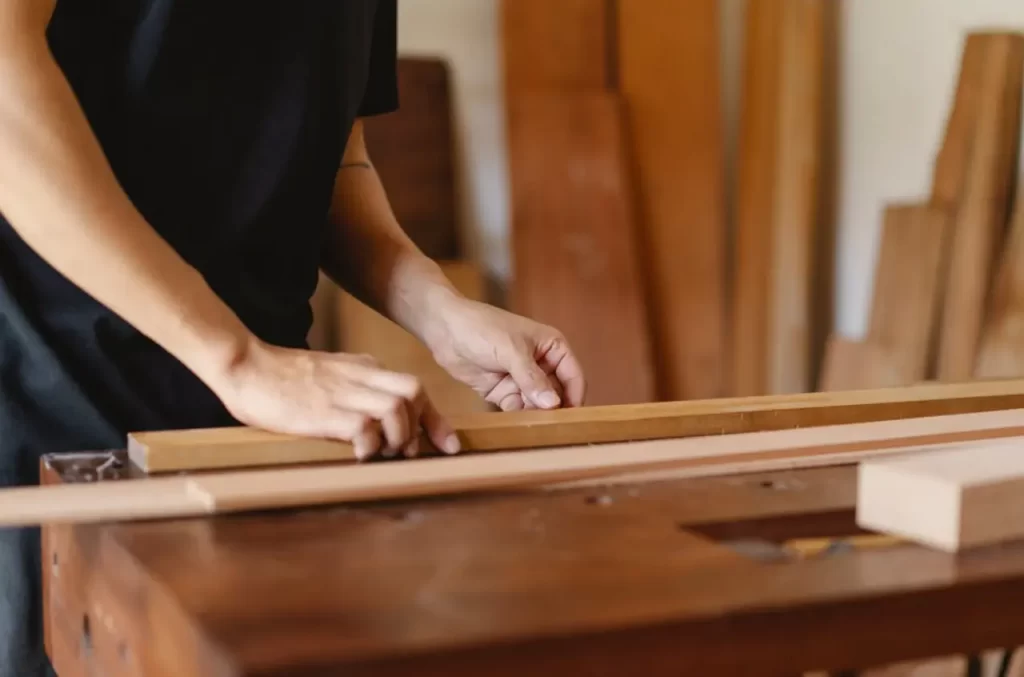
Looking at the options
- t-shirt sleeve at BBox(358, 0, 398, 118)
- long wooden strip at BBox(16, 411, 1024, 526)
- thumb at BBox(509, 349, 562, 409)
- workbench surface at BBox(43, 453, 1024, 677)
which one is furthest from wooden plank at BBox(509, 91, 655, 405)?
workbench surface at BBox(43, 453, 1024, 677)

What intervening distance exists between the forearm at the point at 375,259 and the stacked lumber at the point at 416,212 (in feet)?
4.06

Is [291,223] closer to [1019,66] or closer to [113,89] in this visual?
[113,89]

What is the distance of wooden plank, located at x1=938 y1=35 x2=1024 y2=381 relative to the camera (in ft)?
6.58

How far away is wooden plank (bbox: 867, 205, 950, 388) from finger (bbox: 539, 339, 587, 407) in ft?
4.18

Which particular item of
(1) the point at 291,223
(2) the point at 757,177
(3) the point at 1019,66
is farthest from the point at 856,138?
(1) the point at 291,223

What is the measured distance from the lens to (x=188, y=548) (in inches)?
22.5

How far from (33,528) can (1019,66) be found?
1.83 metres

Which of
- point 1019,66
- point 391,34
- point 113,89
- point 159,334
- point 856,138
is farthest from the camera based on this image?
point 856,138

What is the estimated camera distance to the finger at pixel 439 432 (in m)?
0.78

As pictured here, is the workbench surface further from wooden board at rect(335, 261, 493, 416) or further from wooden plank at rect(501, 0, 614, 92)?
wooden plank at rect(501, 0, 614, 92)

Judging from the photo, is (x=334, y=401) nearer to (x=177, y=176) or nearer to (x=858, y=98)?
(x=177, y=176)

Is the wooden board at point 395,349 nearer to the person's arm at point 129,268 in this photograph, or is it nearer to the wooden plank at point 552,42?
the wooden plank at point 552,42

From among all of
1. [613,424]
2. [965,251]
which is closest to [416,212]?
[965,251]

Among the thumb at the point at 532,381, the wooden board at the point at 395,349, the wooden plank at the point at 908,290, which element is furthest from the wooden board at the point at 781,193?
the thumb at the point at 532,381
